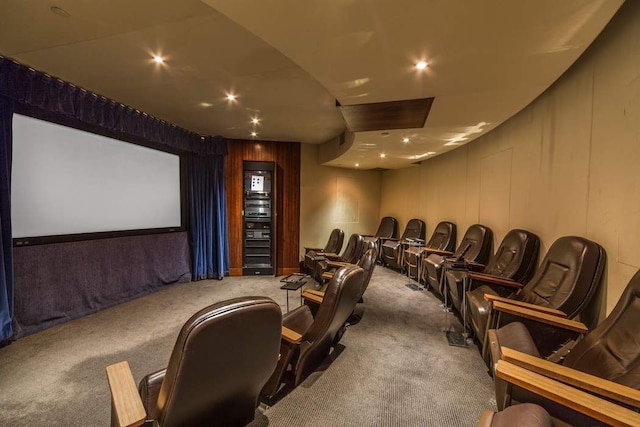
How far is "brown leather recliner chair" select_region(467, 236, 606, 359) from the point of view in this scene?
182 cm

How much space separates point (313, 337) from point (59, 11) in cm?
269

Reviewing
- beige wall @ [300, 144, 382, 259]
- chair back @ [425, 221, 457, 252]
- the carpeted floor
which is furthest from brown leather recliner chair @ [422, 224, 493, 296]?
beige wall @ [300, 144, 382, 259]

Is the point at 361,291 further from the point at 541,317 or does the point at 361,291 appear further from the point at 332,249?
the point at 332,249

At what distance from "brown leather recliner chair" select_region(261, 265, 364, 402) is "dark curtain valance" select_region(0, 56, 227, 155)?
3.24m

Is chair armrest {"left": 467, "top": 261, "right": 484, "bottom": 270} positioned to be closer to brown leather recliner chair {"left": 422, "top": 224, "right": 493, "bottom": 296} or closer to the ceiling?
brown leather recliner chair {"left": 422, "top": 224, "right": 493, "bottom": 296}

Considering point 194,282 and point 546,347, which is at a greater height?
point 546,347

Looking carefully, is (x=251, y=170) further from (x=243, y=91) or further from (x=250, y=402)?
(x=250, y=402)

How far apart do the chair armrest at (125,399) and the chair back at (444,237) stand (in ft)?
14.2

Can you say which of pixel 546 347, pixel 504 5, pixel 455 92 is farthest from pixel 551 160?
pixel 504 5

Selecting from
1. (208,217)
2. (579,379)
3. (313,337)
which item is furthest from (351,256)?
(579,379)

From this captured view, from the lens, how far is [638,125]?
1.57 m

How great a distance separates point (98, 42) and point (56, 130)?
1.50m

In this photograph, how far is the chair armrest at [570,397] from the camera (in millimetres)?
876

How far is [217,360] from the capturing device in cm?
98
